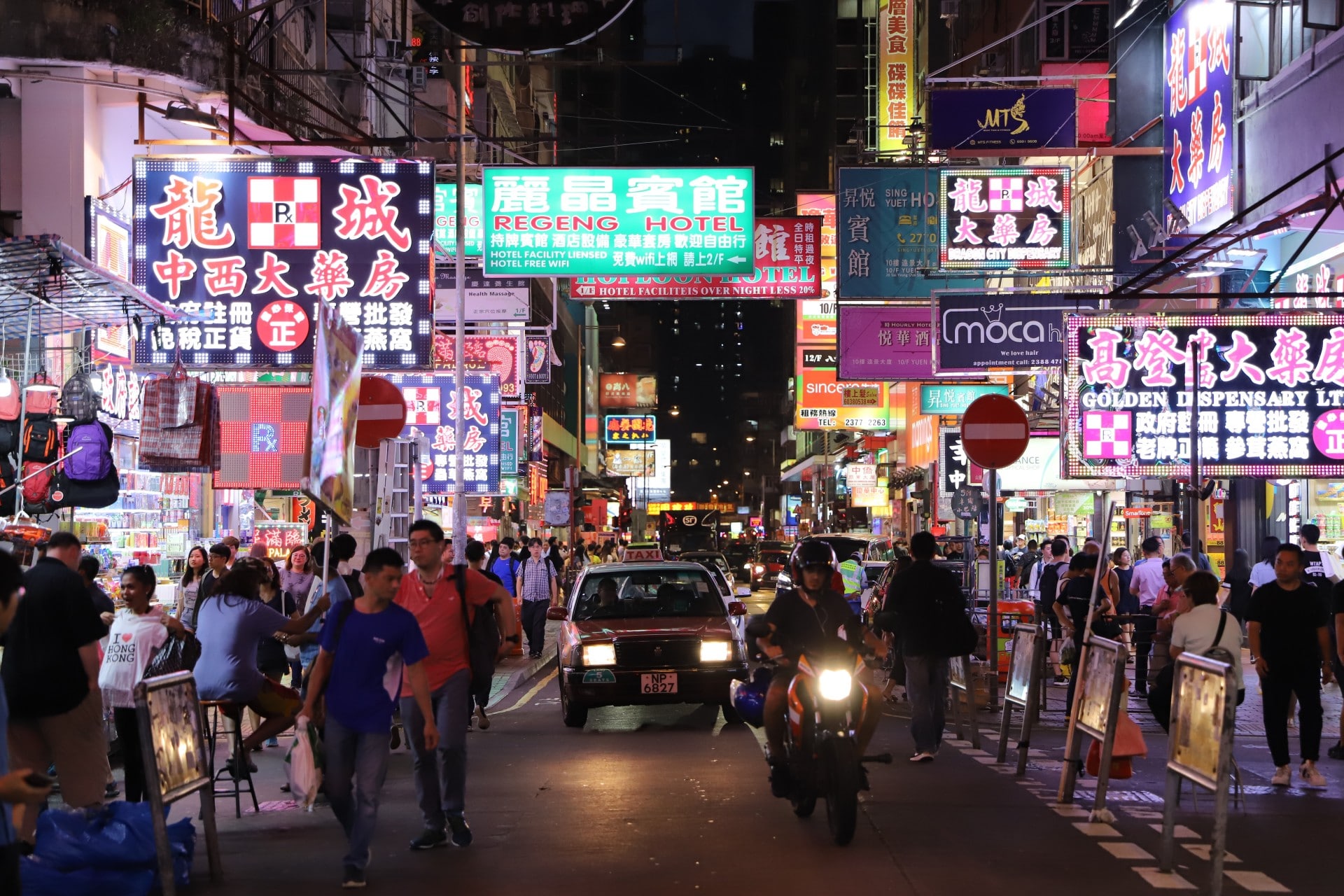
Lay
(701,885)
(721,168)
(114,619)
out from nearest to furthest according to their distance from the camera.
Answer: (701,885) → (114,619) → (721,168)

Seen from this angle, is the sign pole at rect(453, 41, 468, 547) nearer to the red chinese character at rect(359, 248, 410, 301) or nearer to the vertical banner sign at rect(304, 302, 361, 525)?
the red chinese character at rect(359, 248, 410, 301)

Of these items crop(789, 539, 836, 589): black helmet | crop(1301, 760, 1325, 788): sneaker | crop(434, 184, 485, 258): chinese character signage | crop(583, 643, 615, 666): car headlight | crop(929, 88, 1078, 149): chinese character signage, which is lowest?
crop(1301, 760, 1325, 788): sneaker

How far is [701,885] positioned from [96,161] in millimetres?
15916

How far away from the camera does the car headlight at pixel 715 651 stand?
16.6m

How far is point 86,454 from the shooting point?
46.1 ft

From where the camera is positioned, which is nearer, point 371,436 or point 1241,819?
point 1241,819

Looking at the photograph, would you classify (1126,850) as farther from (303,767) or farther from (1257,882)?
(303,767)

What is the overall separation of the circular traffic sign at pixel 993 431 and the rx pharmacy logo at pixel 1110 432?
4301mm

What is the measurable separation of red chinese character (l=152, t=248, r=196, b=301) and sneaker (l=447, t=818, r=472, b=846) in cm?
1254

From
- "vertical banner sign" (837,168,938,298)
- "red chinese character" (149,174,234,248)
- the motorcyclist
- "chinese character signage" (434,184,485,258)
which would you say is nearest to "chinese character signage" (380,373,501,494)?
"chinese character signage" (434,184,485,258)

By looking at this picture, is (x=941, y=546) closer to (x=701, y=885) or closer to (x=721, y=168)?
(x=721, y=168)

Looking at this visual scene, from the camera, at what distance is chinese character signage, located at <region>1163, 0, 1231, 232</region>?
20219mm

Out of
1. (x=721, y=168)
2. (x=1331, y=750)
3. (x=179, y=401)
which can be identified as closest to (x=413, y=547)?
(x=179, y=401)

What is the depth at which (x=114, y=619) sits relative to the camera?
39.0ft
